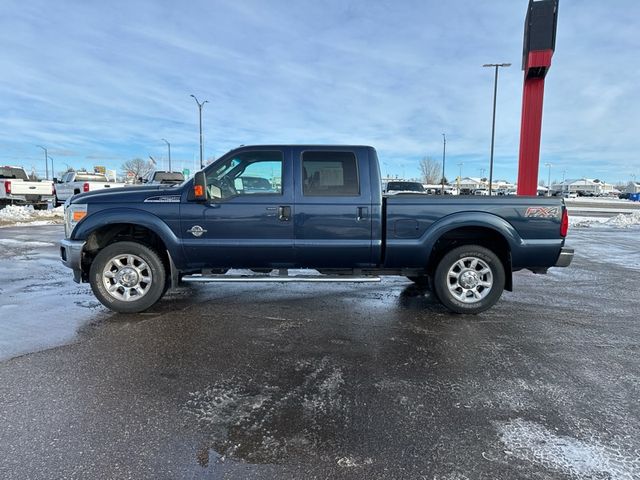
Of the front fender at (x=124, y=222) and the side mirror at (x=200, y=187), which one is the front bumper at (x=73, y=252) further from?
the side mirror at (x=200, y=187)

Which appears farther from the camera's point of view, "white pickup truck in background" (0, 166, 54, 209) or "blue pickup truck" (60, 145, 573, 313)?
"white pickup truck in background" (0, 166, 54, 209)

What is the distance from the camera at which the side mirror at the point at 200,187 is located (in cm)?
508

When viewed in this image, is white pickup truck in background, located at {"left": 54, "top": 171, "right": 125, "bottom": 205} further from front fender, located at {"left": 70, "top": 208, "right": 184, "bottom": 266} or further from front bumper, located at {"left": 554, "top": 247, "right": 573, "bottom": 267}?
front bumper, located at {"left": 554, "top": 247, "right": 573, "bottom": 267}

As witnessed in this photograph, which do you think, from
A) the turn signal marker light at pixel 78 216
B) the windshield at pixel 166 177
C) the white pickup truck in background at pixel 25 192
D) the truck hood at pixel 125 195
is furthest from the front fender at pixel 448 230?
the white pickup truck in background at pixel 25 192

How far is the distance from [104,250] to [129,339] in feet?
4.52

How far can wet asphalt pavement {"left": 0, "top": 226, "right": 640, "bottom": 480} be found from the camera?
8.39 ft

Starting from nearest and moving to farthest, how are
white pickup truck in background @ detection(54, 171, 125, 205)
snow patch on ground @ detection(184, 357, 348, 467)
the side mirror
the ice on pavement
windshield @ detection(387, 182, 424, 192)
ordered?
snow patch on ground @ detection(184, 357, 348, 467), the ice on pavement, the side mirror, white pickup truck in background @ detection(54, 171, 125, 205), windshield @ detection(387, 182, 424, 192)

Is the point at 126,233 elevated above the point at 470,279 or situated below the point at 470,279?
above

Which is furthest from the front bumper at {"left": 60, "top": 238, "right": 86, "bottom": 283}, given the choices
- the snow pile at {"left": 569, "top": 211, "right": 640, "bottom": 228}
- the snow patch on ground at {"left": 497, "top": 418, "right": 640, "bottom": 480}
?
the snow pile at {"left": 569, "top": 211, "right": 640, "bottom": 228}

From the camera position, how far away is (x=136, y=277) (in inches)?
211

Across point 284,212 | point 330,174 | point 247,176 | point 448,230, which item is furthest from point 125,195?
point 448,230

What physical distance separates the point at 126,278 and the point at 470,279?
427 cm

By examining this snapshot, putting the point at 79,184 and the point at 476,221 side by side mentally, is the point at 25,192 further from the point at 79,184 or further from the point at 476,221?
the point at 476,221

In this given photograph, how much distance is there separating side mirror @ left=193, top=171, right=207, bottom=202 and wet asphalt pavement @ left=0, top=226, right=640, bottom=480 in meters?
1.48
